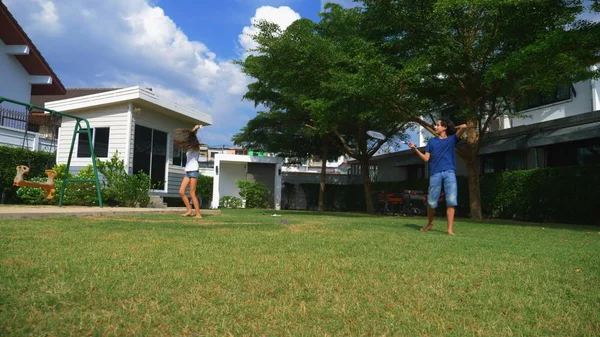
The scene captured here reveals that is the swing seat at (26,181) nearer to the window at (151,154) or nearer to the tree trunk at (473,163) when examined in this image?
the window at (151,154)

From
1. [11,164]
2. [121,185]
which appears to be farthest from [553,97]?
[11,164]

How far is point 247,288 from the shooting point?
287cm

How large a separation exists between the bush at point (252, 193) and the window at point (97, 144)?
8691mm

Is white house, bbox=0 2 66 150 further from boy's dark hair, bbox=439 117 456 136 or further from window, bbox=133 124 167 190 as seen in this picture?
boy's dark hair, bbox=439 117 456 136

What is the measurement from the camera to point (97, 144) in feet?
53.4

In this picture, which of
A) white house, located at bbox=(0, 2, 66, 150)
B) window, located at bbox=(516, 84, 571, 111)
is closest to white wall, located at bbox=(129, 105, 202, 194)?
white house, located at bbox=(0, 2, 66, 150)

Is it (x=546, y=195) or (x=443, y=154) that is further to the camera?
(x=546, y=195)

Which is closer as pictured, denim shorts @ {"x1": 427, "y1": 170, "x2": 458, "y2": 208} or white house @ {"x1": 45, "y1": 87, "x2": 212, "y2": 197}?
denim shorts @ {"x1": 427, "y1": 170, "x2": 458, "y2": 208}

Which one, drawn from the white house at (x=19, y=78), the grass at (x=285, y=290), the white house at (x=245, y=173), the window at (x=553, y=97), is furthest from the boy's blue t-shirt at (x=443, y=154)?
the white house at (x=245, y=173)

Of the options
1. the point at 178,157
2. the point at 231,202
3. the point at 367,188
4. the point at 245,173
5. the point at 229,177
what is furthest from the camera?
the point at 245,173

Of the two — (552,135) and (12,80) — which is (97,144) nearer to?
(12,80)

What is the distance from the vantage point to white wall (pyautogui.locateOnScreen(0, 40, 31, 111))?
18.3m

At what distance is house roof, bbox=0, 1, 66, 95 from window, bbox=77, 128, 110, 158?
5695 millimetres

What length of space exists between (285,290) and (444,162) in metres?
5.01
